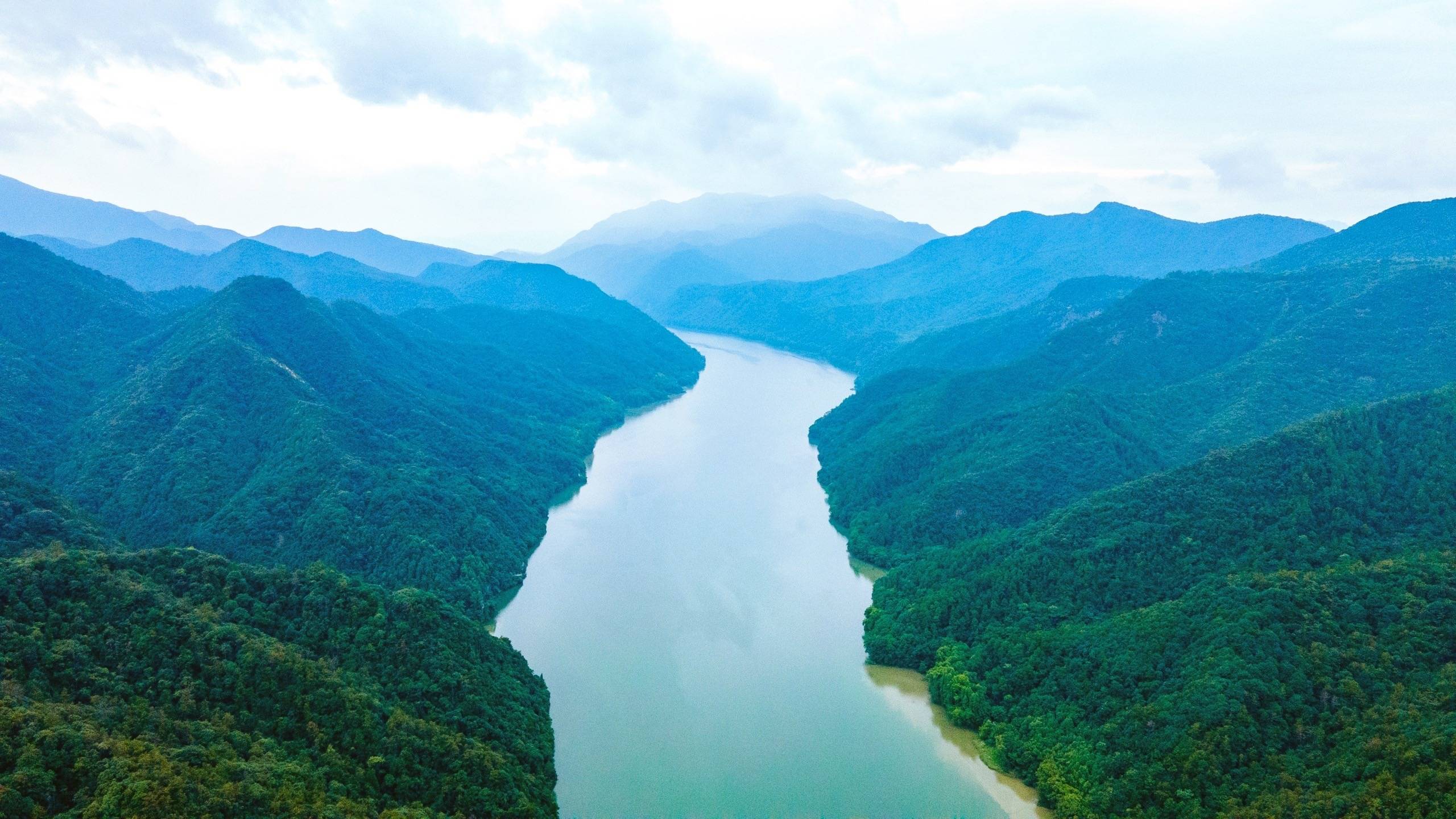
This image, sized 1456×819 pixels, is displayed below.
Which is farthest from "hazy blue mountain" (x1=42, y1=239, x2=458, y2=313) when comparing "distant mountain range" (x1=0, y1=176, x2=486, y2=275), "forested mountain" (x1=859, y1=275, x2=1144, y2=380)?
"forested mountain" (x1=859, y1=275, x2=1144, y2=380)

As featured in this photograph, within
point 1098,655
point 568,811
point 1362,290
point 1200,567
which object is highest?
point 1362,290

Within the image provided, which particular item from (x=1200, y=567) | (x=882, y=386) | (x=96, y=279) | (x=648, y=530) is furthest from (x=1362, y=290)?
(x=96, y=279)

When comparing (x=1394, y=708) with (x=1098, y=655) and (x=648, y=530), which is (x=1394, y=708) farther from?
(x=648, y=530)

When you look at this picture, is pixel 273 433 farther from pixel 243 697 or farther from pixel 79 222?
pixel 79 222

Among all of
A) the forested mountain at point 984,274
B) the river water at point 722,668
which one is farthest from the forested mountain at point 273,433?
the forested mountain at point 984,274

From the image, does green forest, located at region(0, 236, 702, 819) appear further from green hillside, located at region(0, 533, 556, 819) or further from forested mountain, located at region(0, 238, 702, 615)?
forested mountain, located at region(0, 238, 702, 615)

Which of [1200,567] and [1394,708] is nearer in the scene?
[1394,708]
